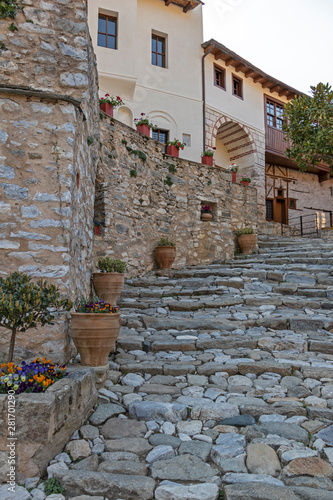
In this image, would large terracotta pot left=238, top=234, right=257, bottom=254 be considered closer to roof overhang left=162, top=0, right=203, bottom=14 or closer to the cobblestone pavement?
the cobblestone pavement

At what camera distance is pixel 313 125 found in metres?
11.6

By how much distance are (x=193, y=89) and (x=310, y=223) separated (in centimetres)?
969

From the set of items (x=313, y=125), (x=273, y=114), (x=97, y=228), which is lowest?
(x=97, y=228)

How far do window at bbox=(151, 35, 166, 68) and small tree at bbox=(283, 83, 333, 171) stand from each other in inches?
200

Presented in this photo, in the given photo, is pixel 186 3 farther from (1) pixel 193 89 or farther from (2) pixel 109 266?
(2) pixel 109 266

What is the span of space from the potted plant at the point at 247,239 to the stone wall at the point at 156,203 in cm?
25

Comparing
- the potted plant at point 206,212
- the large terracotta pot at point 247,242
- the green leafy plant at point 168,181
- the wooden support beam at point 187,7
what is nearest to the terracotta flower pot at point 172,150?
the green leafy plant at point 168,181

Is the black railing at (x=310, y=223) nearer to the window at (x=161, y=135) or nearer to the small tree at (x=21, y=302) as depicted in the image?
the window at (x=161, y=135)

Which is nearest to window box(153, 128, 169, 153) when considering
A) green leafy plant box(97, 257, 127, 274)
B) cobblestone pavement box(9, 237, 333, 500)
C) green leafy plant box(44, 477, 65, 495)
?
green leafy plant box(97, 257, 127, 274)

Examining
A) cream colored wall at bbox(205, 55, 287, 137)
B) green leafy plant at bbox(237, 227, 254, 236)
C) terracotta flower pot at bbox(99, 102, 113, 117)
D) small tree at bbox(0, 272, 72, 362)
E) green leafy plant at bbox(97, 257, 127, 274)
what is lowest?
small tree at bbox(0, 272, 72, 362)

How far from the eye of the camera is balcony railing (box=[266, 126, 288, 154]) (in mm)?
17386

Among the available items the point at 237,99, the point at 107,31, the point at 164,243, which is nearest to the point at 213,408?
the point at 164,243

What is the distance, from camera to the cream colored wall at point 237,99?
14836mm

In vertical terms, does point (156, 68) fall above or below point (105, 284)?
above
